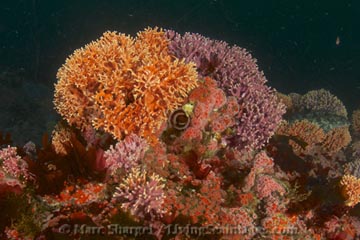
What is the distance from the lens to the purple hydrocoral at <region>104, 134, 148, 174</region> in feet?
13.9

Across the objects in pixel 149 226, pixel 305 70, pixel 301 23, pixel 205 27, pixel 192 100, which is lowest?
pixel 149 226

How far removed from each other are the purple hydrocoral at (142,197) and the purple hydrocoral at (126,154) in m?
0.47

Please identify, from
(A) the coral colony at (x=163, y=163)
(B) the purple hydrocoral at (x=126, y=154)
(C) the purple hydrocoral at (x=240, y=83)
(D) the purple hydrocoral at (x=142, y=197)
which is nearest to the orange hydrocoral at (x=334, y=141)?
(A) the coral colony at (x=163, y=163)

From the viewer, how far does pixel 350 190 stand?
5.18 meters

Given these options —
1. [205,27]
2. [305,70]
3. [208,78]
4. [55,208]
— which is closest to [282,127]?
[208,78]

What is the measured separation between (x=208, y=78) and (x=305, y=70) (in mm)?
27295

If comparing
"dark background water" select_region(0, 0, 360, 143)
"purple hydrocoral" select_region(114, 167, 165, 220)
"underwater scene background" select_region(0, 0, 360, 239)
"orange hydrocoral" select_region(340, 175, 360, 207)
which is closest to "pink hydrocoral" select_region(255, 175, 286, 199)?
"underwater scene background" select_region(0, 0, 360, 239)

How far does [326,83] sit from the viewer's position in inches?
1088

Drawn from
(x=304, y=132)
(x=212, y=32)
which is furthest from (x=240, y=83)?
(x=212, y=32)

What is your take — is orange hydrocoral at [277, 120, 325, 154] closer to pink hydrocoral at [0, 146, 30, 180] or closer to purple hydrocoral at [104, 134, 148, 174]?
→ purple hydrocoral at [104, 134, 148, 174]

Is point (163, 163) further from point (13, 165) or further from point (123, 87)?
point (13, 165)

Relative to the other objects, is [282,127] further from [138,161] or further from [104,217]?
[104,217]

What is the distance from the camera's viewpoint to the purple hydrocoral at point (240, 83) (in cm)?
529

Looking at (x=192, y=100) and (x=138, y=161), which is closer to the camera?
(x=138, y=161)
